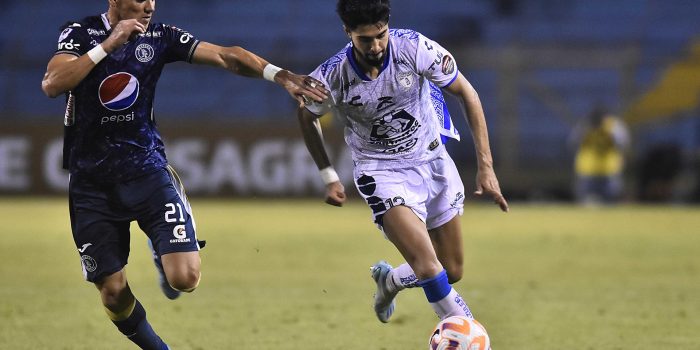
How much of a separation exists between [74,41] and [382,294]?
3.07 m

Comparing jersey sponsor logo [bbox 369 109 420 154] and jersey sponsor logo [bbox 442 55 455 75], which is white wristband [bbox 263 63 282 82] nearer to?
jersey sponsor logo [bbox 369 109 420 154]

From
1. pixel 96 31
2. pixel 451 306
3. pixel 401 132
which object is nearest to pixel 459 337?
pixel 451 306

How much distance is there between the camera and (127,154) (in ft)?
22.7

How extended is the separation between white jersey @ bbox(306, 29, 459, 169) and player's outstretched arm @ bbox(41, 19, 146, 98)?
4.23ft

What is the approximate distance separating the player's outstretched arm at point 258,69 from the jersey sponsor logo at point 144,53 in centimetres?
27

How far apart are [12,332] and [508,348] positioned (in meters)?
3.58

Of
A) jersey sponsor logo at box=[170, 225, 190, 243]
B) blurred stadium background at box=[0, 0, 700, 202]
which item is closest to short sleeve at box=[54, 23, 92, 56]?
jersey sponsor logo at box=[170, 225, 190, 243]

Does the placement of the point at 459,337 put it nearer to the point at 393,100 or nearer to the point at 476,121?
the point at 476,121

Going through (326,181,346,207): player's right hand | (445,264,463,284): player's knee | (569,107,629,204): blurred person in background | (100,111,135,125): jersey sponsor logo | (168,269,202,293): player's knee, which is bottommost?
(569,107,629,204): blurred person in background

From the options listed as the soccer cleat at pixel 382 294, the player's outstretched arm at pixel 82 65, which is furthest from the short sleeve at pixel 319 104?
the soccer cleat at pixel 382 294

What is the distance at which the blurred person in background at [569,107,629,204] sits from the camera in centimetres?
2398

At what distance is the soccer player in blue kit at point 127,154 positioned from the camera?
266 inches

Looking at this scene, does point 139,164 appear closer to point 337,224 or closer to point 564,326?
point 564,326

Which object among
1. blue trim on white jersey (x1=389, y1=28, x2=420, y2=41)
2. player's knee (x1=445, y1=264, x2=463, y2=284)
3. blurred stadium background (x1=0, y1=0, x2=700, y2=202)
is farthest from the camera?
blurred stadium background (x1=0, y1=0, x2=700, y2=202)
